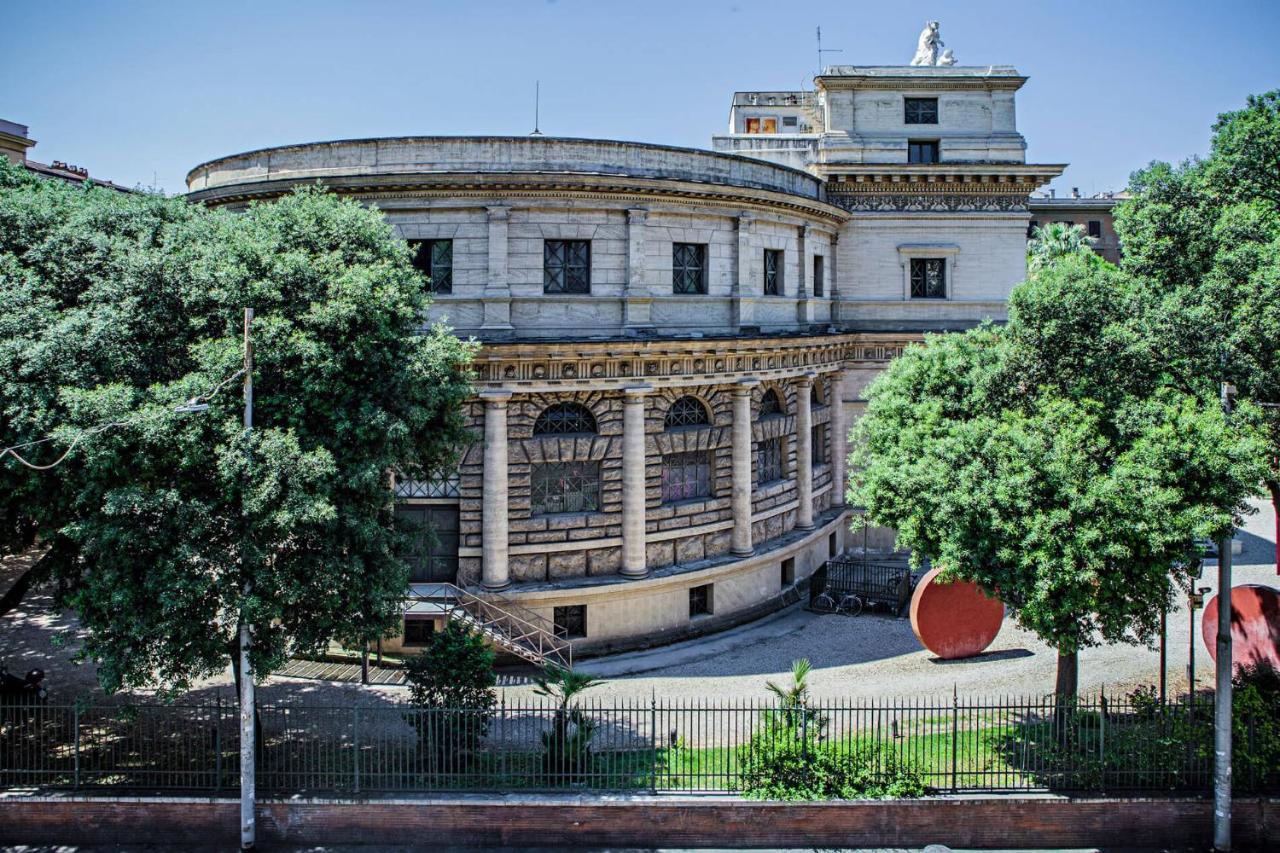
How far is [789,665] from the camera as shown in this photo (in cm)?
2533

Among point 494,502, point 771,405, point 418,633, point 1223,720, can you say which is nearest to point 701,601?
point 771,405

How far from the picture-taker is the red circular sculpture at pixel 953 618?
2445cm

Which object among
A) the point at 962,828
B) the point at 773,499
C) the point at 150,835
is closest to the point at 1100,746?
the point at 962,828

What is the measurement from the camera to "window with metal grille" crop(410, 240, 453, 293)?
83.9 ft

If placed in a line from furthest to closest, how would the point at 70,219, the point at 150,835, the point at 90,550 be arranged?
the point at 70,219, the point at 150,835, the point at 90,550

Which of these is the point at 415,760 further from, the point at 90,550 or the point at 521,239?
the point at 521,239

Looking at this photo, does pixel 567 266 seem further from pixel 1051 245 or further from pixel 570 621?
pixel 1051 245

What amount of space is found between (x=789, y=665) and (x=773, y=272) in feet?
41.5

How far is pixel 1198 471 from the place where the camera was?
1675cm

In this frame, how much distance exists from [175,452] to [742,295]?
1727 cm

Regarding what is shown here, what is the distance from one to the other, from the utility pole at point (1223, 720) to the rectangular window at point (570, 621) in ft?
48.8

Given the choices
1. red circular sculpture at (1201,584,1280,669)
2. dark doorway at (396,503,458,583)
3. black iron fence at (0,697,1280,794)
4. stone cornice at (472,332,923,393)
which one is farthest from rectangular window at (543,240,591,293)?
red circular sculpture at (1201,584,1280,669)

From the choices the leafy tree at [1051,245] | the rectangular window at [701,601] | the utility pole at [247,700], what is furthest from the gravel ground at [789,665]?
the leafy tree at [1051,245]

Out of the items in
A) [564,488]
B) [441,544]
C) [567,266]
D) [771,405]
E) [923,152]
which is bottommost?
[441,544]
